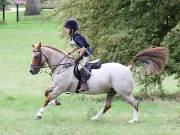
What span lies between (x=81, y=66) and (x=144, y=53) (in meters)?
1.36

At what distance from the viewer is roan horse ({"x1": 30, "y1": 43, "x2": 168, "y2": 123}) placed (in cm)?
1166

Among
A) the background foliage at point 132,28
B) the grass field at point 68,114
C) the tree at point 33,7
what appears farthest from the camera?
the tree at point 33,7

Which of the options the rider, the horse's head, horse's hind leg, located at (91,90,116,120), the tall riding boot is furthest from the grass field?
the horse's head

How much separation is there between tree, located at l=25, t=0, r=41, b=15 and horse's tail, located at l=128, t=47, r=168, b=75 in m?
42.9

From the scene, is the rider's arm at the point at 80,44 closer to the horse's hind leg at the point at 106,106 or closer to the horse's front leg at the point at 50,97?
the horse's front leg at the point at 50,97

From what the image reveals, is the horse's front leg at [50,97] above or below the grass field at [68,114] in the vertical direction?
above

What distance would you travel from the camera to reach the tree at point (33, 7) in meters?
54.3

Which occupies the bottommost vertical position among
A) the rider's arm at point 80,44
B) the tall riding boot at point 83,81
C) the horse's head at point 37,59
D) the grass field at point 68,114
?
the grass field at point 68,114

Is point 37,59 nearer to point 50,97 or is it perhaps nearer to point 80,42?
point 50,97

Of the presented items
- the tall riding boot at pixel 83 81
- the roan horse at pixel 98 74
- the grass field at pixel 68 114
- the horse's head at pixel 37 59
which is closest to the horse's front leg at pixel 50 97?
the roan horse at pixel 98 74

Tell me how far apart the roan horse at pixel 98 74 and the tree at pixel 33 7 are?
42796mm

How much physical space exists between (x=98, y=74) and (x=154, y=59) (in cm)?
125

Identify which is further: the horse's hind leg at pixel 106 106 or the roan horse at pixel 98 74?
the horse's hind leg at pixel 106 106

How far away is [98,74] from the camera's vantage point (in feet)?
38.5
